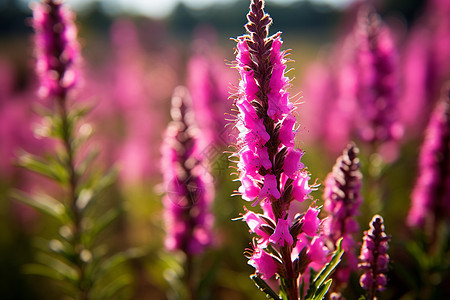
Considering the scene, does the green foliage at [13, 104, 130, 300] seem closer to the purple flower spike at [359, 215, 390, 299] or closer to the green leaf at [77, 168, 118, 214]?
the green leaf at [77, 168, 118, 214]

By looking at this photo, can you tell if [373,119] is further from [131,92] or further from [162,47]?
[162,47]

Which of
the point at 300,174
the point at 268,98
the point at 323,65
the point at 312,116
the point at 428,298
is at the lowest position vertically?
the point at 428,298

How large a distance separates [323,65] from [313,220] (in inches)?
→ 381

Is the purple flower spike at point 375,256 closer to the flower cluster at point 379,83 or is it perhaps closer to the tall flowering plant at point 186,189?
the tall flowering plant at point 186,189

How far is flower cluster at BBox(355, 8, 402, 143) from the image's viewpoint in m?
4.65

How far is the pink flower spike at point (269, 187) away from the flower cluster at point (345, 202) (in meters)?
0.49

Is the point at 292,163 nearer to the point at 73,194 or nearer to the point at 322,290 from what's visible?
the point at 322,290

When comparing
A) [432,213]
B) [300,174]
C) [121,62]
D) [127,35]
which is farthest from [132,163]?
[300,174]

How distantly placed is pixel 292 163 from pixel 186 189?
1.84 m

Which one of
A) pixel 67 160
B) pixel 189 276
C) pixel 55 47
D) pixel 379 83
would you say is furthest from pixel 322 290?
pixel 379 83

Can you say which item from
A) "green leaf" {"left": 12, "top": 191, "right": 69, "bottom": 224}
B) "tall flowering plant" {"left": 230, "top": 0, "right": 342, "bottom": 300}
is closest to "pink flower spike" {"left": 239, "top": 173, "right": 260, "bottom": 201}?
"tall flowering plant" {"left": 230, "top": 0, "right": 342, "bottom": 300}

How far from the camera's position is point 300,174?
1887mm

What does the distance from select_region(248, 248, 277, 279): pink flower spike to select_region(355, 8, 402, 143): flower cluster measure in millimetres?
3448

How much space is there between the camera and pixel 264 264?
6.06ft
